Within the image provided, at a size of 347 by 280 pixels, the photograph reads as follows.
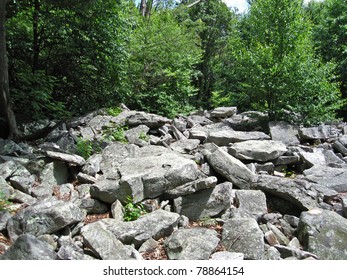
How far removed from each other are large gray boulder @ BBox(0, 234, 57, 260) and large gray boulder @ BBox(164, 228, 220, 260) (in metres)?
1.37

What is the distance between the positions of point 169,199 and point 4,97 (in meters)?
4.63

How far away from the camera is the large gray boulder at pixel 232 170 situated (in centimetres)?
544

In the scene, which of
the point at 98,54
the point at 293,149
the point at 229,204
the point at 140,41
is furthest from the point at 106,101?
the point at 229,204

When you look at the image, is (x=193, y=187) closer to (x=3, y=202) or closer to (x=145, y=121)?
(x=3, y=202)

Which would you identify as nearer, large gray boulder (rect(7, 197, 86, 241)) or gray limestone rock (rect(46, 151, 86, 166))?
large gray boulder (rect(7, 197, 86, 241))

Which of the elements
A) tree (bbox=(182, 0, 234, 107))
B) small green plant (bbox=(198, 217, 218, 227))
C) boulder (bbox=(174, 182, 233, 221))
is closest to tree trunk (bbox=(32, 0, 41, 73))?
boulder (bbox=(174, 182, 233, 221))

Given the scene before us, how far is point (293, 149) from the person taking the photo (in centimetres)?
731

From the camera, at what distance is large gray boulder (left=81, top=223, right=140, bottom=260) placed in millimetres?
3498

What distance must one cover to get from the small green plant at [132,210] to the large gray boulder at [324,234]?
7.52 ft

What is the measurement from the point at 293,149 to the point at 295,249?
13.5 ft

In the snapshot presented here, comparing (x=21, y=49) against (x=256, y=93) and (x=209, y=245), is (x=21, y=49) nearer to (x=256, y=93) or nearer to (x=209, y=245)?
(x=256, y=93)

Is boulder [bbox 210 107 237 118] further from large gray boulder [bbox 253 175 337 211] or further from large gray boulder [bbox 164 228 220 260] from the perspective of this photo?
large gray boulder [bbox 164 228 220 260]

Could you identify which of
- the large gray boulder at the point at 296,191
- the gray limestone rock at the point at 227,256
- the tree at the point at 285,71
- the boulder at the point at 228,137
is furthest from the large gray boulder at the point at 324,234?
the tree at the point at 285,71

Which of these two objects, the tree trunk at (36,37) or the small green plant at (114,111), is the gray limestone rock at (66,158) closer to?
the small green plant at (114,111)
